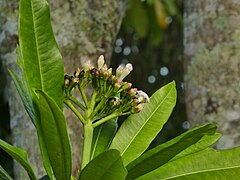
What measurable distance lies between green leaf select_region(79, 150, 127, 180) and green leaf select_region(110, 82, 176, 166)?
128mm

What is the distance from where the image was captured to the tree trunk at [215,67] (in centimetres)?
153

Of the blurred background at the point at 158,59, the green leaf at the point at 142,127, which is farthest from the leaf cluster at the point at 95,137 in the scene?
the blurred background at the point at 158,59

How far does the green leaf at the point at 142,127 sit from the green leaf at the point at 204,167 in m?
0.07

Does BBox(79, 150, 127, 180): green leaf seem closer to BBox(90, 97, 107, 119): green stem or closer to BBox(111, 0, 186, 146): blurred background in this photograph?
BBox(90, 97, 107, 119): green stem

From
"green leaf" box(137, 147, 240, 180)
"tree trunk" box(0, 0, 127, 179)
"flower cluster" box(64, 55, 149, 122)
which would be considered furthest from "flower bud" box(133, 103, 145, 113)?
"tree trunk" box(0, 0, 127, 179)

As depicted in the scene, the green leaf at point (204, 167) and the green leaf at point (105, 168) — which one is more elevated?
the green leaf at point (105, 168)

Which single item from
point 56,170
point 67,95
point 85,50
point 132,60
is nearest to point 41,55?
point 67,95

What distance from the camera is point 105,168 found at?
0.87m

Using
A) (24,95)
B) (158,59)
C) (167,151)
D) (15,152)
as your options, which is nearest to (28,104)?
(24,95)

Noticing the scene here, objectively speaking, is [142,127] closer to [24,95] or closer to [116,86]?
[116,86]

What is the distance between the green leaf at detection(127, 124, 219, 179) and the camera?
0.90 m

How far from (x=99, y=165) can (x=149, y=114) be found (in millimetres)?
195

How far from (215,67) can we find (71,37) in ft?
1.19

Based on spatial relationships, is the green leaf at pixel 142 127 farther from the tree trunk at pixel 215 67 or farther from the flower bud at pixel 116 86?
the tree trunk at pixel 215 67
